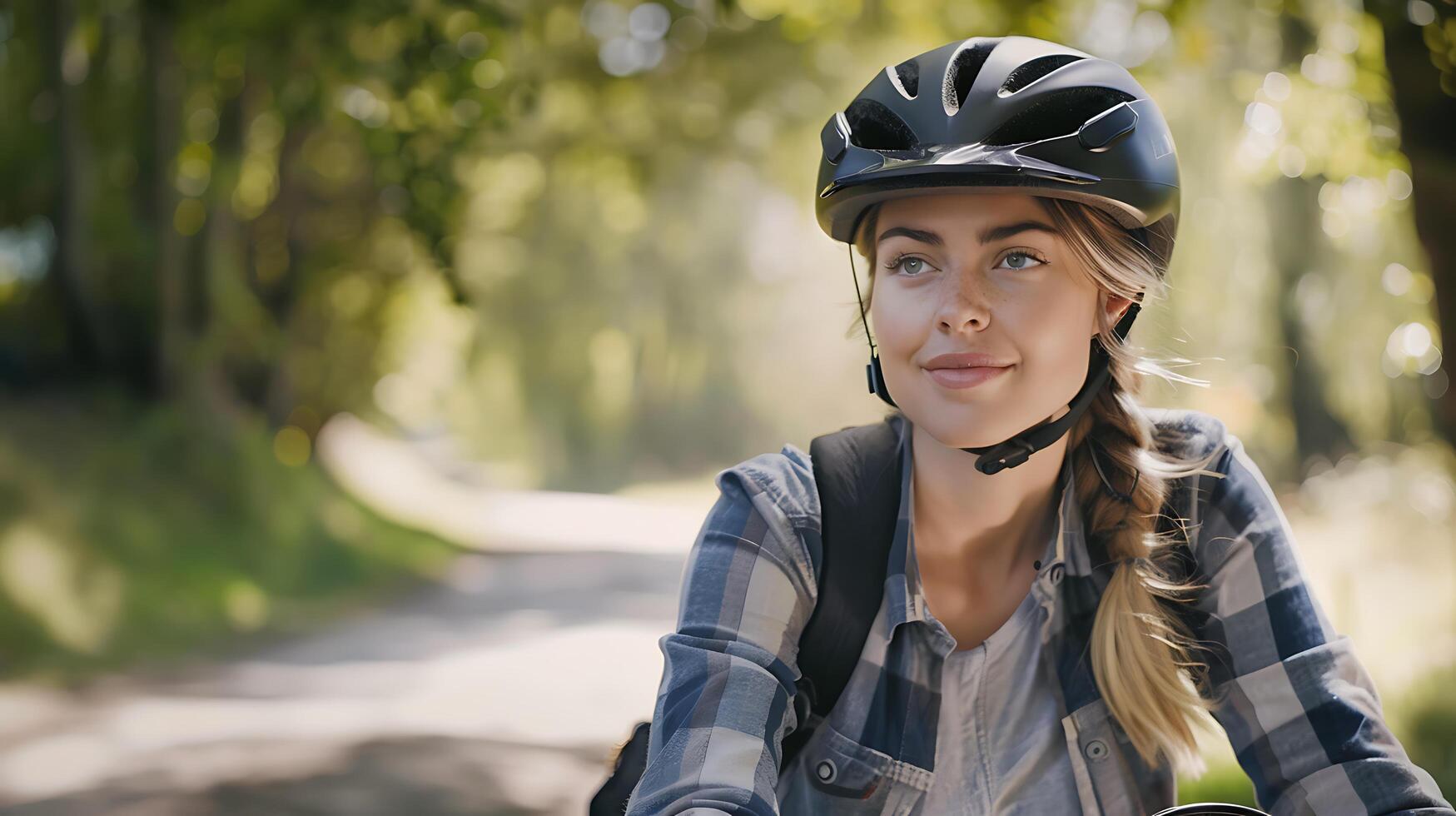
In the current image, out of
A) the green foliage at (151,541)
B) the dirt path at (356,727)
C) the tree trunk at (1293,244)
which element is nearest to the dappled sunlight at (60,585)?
the green foliage at (151,541)

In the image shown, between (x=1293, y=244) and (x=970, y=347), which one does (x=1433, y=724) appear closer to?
(x=970, y=347)

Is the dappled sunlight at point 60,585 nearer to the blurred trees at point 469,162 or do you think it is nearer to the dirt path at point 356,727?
the dirt path at point 356,727

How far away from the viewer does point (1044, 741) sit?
2.10 metres

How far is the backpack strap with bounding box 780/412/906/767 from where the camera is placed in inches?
80.7

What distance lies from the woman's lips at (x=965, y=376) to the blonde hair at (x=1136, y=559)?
0.24 m

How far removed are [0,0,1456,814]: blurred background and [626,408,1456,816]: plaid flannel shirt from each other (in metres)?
0.47

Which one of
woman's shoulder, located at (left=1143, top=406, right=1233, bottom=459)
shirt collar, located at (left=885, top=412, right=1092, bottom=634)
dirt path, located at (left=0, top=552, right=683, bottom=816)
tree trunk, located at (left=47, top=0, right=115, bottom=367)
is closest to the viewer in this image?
shirt collar, located at (left=885, top=412, right=1092, bottom=634)

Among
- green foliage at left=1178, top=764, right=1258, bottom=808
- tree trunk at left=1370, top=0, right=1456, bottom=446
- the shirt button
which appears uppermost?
tree trunk at left=1370, top=0, right=1456, bottom=446

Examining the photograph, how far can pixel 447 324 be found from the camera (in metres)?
21.5

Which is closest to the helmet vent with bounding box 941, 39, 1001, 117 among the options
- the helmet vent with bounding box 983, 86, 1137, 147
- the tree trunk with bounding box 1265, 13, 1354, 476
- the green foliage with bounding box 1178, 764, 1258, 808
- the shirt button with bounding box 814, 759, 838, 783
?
the helmet vent with bounding box 983, 86, 1137, 147

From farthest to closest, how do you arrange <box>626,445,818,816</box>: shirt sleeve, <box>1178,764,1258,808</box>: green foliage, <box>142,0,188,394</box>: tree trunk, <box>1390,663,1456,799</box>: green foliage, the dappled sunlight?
<box>142,0,188,394</box>: tree trunk → the dappled sunlight → <box>1390,663,1456,799</box>: green foliage → <box>1178,764,1258,808</box>: green foliage → <box>626,445,818,816</box>: shirt sleeve

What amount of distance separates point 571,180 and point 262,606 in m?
6.53

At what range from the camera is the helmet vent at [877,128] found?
7.39ft

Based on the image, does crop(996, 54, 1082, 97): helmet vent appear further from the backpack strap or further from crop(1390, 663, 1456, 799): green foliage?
crop(1390, 663, 1456, 799): green foliage
